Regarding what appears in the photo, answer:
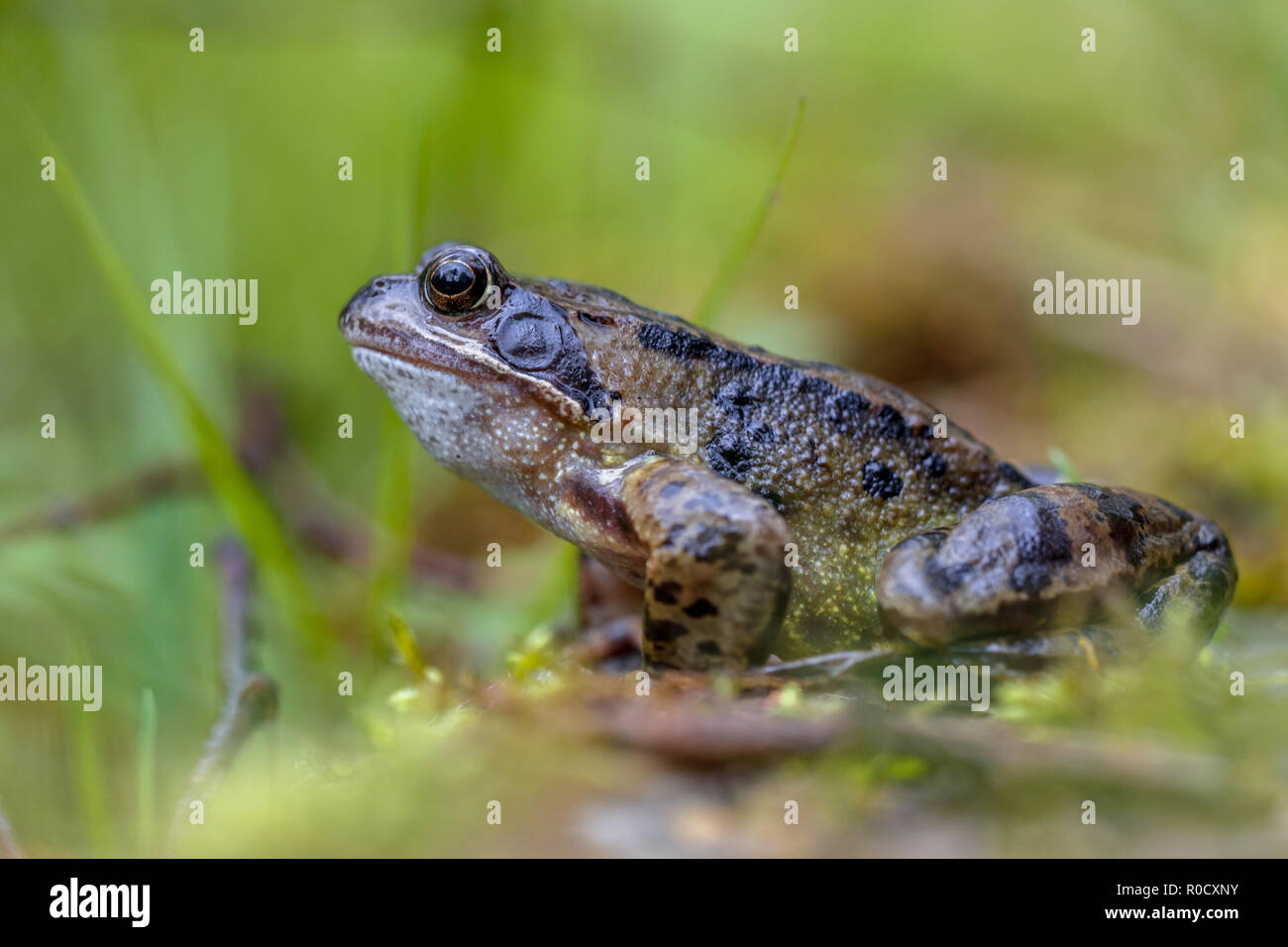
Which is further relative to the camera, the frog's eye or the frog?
the frog's eye

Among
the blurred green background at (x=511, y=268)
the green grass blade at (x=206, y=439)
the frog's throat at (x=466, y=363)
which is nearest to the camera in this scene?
the blurred green background at (x=511, y=268)

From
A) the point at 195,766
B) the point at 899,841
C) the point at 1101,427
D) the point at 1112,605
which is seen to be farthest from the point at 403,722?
the point at 1101,427

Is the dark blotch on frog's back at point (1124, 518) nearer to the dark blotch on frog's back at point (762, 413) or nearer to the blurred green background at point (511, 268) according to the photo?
the dark blotch on frog's back at point (762, 413)

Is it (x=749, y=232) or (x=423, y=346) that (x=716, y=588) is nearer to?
(x=423, y=346)

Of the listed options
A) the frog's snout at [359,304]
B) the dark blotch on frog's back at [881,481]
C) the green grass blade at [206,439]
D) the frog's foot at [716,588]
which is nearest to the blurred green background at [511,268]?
the green grass blade at [206,439]

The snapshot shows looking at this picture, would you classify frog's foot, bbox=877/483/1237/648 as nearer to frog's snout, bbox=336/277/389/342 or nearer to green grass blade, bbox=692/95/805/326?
green grass blade, bbox=692/95/805/326

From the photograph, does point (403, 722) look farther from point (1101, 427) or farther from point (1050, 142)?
point (1050, 142)

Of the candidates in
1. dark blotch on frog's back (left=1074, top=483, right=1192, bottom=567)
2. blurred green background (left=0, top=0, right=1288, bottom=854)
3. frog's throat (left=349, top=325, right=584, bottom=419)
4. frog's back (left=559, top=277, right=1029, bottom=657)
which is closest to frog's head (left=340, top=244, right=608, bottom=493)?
frog's throat (left=349, top=325, right=584, bottom=419)

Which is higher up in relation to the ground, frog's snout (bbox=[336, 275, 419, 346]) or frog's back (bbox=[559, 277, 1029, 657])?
frog's snout (bbox=[336, 275, 419, 346])
